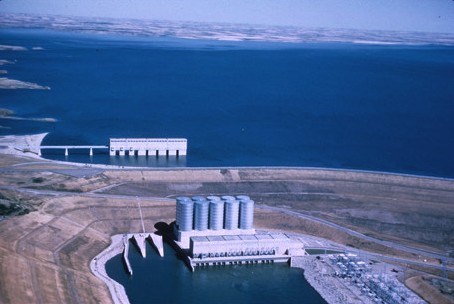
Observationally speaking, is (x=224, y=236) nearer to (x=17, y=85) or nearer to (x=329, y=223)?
(x=329, y=223)

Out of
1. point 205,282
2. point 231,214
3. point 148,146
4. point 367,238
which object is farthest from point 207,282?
point 148,146

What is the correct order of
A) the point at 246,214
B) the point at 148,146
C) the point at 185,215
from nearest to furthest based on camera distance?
1. the point at 185,215
2. the point at 246,214
3. the point at 148,146

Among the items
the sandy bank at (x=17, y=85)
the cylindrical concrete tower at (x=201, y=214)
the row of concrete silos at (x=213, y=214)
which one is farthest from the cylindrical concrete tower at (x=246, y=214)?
the sandy bank at (x=17, y=85)

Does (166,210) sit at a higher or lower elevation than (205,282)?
higher

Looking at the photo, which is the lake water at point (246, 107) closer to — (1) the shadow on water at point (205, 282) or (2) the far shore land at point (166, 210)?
(2) the far shore land at point (166, 210)

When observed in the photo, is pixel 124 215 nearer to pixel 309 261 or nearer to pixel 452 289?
pixel 309 261

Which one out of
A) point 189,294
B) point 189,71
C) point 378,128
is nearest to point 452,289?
point 189,294

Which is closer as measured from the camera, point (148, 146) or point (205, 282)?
→ point (205, 282)
